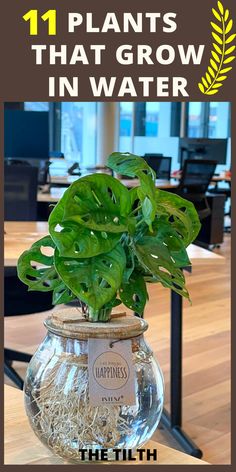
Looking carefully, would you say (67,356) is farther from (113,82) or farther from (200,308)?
(113,82)

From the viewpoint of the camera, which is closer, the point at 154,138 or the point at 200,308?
the point at 200,308

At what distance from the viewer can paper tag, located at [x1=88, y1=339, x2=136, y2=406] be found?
0.88m

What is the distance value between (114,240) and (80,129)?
36.6ft

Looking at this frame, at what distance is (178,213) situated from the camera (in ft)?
3.09

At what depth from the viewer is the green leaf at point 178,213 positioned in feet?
3.07

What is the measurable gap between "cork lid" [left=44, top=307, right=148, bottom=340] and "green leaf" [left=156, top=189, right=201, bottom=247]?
0.45 ft

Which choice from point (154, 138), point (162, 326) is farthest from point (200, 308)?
point (154, 138)

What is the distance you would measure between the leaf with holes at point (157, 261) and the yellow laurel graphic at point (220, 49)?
3800 millimetres

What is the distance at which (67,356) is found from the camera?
2.96ft

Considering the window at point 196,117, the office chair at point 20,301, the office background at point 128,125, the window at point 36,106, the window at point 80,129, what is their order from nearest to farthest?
the office chair at point 20,301 < the window at point 36,106 < the office background at point 128,125 < the window at point 80,129 < the window at point 196,117

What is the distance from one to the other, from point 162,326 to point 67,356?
140 inches

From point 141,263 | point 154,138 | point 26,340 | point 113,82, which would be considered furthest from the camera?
point 154,138

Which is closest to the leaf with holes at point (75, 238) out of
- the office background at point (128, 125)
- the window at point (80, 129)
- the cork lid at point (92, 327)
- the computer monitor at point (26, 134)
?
the cork lid at point (92, 327)

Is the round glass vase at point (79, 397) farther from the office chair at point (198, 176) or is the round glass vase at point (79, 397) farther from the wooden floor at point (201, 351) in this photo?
the office chair at point (198, 176)
